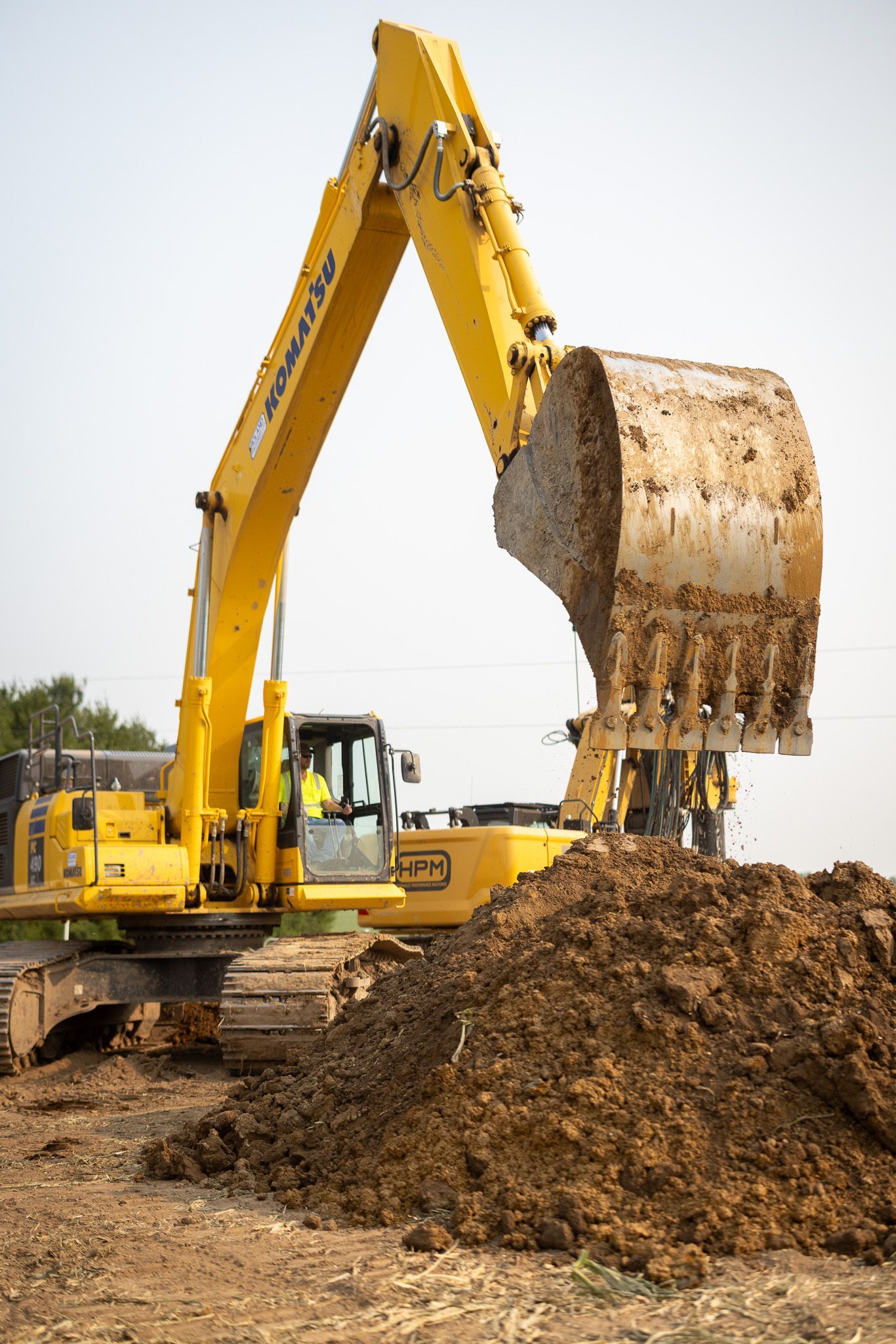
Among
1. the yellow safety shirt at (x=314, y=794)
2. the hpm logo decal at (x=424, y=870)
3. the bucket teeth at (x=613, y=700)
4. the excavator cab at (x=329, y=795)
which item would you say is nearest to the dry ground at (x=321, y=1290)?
the bucket teeth at (x=613, y=700)

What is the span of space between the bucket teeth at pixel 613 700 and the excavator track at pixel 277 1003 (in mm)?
3396

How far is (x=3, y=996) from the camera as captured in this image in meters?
8.52

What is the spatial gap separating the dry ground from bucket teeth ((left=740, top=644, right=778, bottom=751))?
1.95 m

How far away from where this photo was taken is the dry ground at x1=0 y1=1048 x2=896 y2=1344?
10.5 ft

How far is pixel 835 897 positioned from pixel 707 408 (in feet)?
6.69

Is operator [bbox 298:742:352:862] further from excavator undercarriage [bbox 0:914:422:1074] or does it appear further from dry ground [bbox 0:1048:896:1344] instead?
dry ground [bbox 0:1048:896:1344]

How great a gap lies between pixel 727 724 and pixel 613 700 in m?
0.49

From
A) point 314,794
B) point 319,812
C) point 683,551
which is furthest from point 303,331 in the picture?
point 683,551

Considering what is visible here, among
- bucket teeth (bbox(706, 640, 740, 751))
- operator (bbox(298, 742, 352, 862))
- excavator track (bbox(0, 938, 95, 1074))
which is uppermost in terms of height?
bucket teeth (bbox(706, 640, 740, 751))

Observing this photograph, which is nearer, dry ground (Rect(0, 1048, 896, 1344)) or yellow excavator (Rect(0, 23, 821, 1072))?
dry ground (Rect(0, 1048, 896, 1344))

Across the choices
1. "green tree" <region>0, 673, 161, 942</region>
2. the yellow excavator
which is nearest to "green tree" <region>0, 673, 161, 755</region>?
"green tree" <region>0, 673, 161, 942</region>

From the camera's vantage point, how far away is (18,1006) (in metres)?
8.66

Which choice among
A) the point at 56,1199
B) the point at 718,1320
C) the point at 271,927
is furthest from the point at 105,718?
the point at 718,1320

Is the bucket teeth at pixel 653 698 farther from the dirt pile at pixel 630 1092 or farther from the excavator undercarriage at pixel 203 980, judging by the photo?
the excavator undercarriage at pixel 203 980
